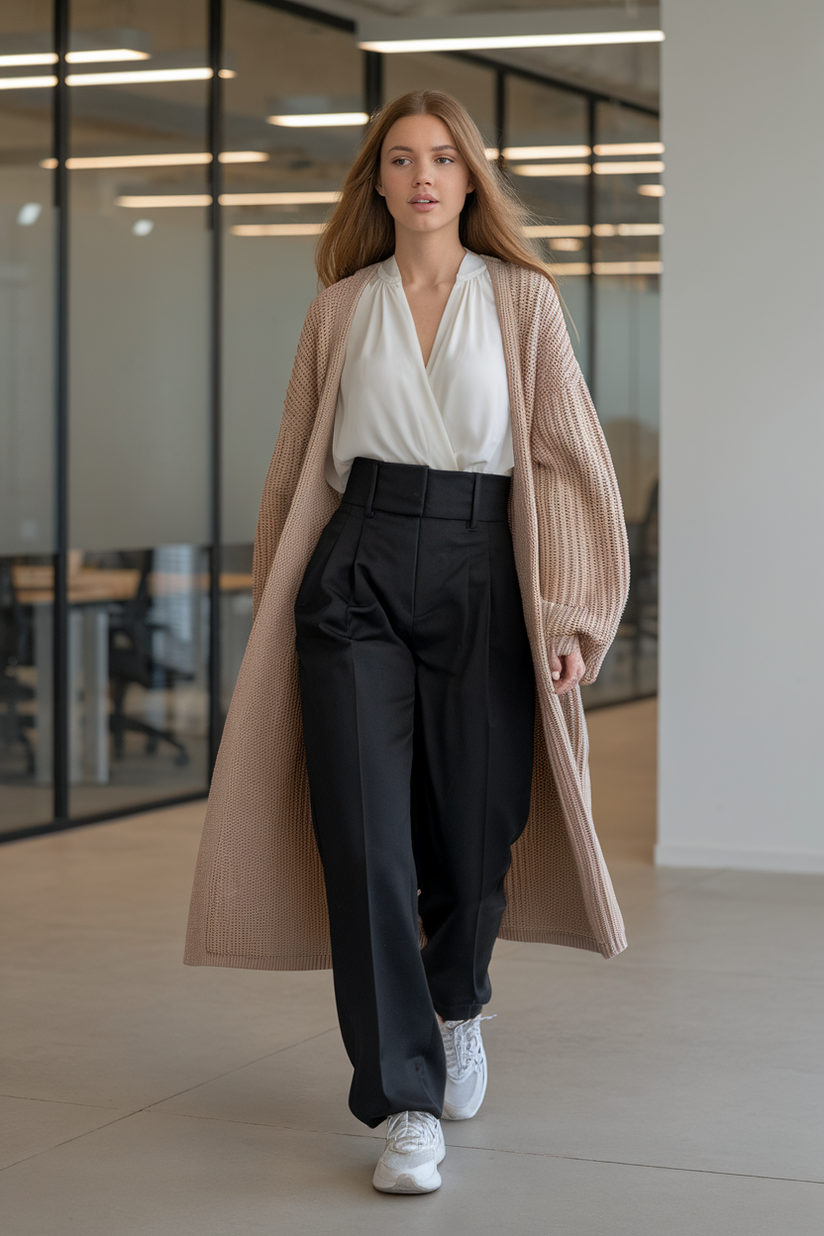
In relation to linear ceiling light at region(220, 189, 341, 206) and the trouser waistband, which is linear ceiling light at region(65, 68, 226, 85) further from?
the trouser waistband

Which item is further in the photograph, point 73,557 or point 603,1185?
point 73,557

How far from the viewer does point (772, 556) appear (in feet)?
15.7

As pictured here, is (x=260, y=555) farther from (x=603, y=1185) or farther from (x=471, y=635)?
(x=603, y=1185)

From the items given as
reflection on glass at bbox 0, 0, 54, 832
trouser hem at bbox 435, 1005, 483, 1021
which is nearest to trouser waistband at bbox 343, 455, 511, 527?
trouser hem at bbox 435, 1005, 483, 1021

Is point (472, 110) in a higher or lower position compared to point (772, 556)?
higher

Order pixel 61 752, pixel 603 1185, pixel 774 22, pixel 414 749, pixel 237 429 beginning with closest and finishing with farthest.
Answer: pixel 603 1185 → pixel 414 749 → pixel 774 22 → pixel 61 752 → pixel 237 429

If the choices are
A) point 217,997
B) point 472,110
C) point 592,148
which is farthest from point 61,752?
point 592,148

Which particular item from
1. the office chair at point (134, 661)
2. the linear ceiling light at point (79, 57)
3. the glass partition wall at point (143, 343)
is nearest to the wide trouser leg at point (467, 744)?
the glass partition wall at point (143, 343)

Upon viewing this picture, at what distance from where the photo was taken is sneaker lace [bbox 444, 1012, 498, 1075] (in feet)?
9.09

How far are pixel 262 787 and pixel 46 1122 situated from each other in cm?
66

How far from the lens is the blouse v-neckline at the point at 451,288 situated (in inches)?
102

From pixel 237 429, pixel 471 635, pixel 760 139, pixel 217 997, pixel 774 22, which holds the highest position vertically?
pixel 774 22

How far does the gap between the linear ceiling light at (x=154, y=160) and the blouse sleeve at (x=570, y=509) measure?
137 inches

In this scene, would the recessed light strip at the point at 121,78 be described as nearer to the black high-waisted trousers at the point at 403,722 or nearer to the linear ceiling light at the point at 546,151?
the linear ceiling light at the point at 546,151
